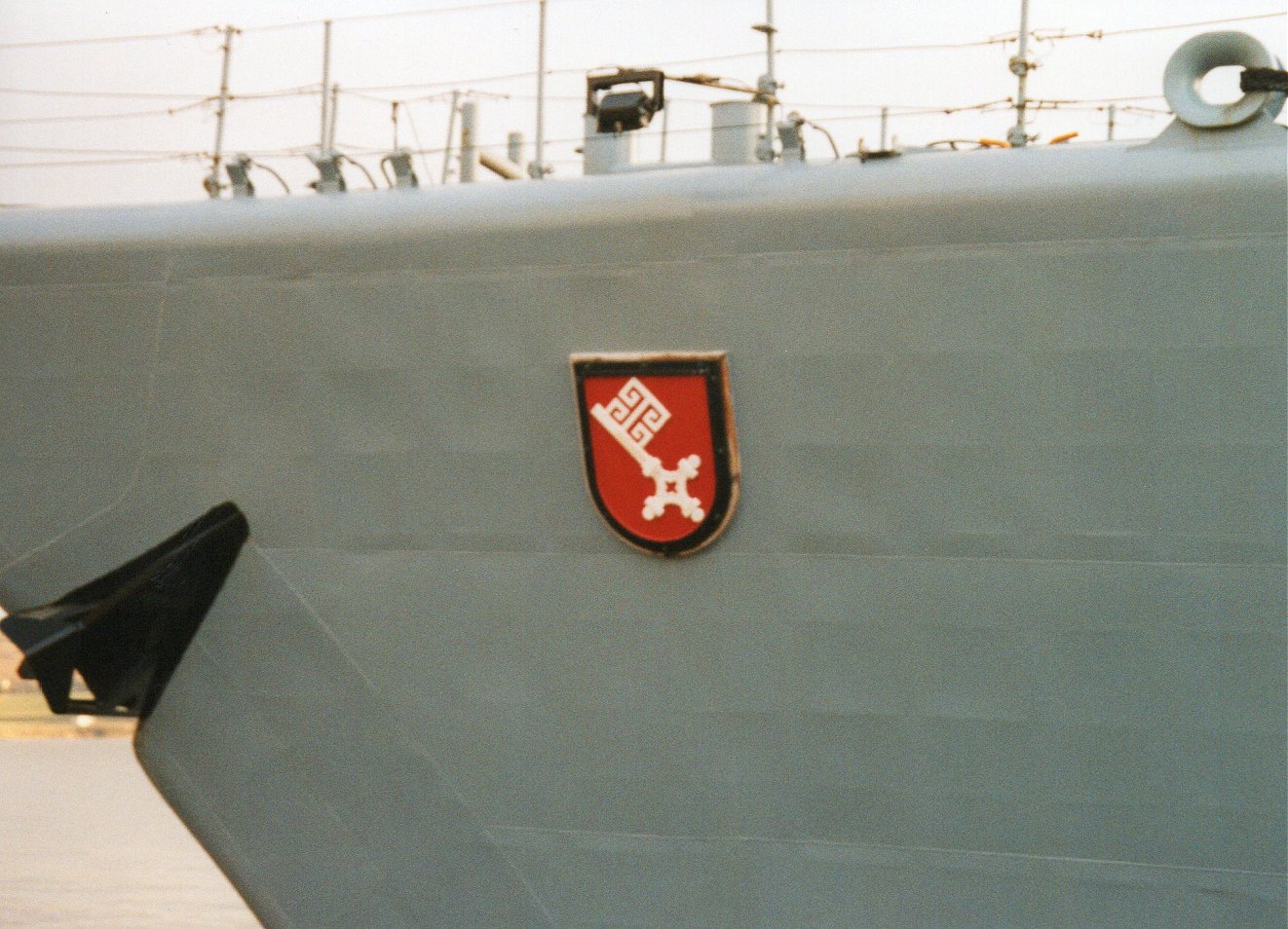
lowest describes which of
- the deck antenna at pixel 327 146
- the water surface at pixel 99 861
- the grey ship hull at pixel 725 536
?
the water surface at pixel 99 861

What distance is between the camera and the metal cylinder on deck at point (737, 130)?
603cm

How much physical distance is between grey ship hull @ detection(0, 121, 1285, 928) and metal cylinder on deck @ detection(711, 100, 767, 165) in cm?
90

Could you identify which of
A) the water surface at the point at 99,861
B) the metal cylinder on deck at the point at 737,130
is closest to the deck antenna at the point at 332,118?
the metal cylinder on deck at the point at 737,130

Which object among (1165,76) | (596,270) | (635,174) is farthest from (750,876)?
(1165,76)

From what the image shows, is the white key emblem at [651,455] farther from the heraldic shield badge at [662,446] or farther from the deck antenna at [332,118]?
the deck antenna at [332,118]

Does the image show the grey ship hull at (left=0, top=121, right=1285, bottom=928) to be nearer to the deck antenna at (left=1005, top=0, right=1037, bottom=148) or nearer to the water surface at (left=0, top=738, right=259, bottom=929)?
the deck antenna at (left=1005, top=0, right=1037, bottom=148)

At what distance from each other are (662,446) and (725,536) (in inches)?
15.1

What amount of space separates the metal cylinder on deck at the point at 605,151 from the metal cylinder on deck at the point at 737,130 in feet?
1.21

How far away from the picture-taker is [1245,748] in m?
4.59

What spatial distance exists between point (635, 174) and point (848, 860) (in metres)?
2.54

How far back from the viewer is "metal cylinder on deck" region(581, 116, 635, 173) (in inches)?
241

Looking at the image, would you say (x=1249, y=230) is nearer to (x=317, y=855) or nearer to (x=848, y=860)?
(x=848, y=860)

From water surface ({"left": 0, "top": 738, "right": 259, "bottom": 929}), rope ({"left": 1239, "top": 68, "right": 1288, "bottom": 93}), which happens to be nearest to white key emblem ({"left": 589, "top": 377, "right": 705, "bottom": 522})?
rope ({"left": 1239, "top": 68, "right": 1288, "bottom": 93})

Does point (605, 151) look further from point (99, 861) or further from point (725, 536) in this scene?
point (99, 861)
